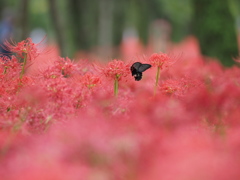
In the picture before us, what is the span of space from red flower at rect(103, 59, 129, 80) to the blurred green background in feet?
2.05

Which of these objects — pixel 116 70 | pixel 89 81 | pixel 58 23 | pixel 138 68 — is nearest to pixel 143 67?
pixel 138 68

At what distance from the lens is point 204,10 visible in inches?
301

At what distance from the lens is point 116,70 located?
10.0 ft

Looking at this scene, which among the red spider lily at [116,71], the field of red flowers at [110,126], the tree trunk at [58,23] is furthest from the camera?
the tree trunk at [58,23]

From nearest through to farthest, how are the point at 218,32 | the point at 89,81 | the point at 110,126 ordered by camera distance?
the point at 110,126 < the point at 89,81 < the point at 218,32

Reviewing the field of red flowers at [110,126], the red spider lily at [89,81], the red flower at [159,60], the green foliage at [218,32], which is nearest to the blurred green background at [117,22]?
the green foliage at [218,32]

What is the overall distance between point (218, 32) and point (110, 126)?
588 centimetres

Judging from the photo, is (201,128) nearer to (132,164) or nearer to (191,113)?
(191,113)

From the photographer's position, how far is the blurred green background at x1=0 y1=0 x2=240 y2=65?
7.47m

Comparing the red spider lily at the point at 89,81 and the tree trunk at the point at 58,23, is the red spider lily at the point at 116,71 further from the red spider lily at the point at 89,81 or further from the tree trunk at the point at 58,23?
the tree trunk at the point at 58,23

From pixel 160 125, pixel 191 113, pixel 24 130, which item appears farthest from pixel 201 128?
pixel 24 130

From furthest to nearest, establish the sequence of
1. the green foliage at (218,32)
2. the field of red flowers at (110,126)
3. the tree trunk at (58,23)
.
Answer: the tree trunk at (58,23), the green foliage at (218,32), the field of red flowers at (110,126)

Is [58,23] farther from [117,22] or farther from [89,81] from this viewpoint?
[117,22]

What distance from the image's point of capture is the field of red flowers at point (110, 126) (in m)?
1.60
